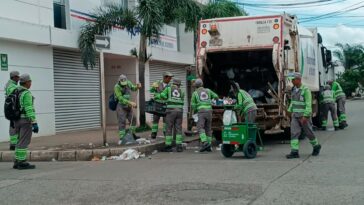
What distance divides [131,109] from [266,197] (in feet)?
24.2

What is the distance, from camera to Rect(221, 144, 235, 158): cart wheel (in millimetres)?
10836

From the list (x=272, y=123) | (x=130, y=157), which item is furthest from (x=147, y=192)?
(x=272, y=123)

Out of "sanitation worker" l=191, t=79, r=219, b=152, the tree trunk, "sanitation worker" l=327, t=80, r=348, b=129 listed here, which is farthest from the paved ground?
"sanitation worker" l=327, t=80, r=348, b=129

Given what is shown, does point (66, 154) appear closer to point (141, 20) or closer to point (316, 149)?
point (316, 149)

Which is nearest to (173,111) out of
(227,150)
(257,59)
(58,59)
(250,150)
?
(227,150)

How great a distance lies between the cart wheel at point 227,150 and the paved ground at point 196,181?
0.48ft

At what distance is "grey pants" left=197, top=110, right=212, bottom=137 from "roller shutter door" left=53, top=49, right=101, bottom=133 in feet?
20.0

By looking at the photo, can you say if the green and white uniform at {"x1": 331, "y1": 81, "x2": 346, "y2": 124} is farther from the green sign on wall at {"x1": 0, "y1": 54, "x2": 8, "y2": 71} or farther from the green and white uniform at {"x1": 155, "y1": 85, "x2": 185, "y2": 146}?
the green sign on wall at {"x1": 0, "y1": 54, "x2": 8, "y2": 71}

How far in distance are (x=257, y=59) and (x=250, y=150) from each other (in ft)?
13.7

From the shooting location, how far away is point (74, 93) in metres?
17.5

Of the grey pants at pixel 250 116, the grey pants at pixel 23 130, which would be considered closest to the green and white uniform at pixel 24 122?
the grey pants at pixel 23 130

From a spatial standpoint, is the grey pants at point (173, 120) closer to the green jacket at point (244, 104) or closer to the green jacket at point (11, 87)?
the green jacket at point (244, 104)

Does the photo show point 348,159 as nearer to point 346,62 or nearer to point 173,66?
point 173,66

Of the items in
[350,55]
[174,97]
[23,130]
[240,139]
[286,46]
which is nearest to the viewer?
[23,130]
